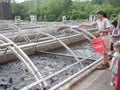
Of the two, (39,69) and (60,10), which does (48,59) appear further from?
(60,10)

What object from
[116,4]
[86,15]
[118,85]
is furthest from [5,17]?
[118,85]

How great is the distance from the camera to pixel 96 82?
7.00 meters

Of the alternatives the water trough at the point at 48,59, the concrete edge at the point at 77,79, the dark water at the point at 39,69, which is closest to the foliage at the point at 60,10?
the water trough at the point at 48,59

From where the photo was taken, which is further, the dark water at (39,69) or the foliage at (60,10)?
the foliage at (60,10)

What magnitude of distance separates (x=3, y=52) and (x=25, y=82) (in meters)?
2.95

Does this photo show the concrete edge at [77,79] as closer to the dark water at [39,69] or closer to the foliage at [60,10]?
the dark water at [39,69]

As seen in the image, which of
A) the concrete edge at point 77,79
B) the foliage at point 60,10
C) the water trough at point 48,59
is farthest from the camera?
the foliage at point 60,10

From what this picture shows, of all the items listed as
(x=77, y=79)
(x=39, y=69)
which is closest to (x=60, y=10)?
(x=39, y=69)

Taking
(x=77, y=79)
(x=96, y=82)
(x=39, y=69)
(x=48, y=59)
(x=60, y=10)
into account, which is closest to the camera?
(x=96, y=82)

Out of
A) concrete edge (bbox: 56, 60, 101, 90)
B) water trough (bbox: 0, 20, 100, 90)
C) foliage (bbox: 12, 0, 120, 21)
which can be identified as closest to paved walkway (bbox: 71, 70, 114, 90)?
concrete edge (bbox: 56, 60, 101, 90)

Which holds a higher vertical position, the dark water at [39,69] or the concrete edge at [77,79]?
the concrete edge at [77,79]

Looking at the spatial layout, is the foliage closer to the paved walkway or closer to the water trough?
the water trough

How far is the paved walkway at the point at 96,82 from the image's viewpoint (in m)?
6.56

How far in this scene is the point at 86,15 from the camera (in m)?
52.8
